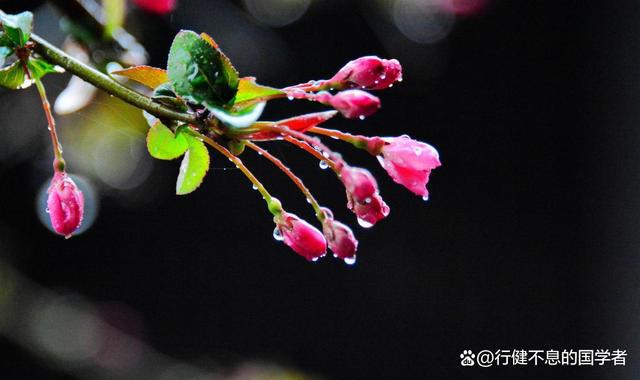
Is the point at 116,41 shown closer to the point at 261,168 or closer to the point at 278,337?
the point at 261,168

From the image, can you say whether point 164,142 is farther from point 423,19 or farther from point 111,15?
point 423,19

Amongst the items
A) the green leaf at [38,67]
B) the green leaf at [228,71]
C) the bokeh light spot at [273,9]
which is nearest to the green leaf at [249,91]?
the green leaf at [228,71]

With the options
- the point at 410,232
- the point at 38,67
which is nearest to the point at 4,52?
the point at 38,67

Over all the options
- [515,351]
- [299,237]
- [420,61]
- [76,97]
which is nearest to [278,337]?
[515,351]

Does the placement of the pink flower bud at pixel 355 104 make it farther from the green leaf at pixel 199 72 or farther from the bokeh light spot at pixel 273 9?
the bokeh light spot at pixel 273 9

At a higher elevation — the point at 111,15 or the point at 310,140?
the point at 111,15
